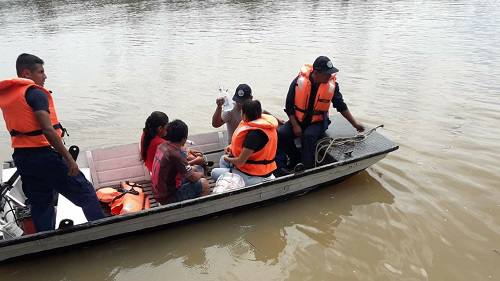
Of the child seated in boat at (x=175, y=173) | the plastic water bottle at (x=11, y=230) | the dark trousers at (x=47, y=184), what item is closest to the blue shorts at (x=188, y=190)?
the child seated in boat at (x=175, y=173)

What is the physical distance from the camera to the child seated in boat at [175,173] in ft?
14.2

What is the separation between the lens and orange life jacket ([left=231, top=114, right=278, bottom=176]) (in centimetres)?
466

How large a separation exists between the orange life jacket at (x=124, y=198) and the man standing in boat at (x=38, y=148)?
17.1 inches

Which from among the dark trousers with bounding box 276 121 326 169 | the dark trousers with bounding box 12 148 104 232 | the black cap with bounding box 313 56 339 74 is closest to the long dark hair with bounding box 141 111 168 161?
the dark trousers with bounding box 12 148 104 232

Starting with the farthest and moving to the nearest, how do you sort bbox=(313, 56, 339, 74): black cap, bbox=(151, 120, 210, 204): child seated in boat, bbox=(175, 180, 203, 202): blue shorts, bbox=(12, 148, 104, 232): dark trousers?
bbox=(313, 56, 339, 74): black cap < bbox=(175, 180, 203, 202): blue shorts < bbox=(151, 120, 210, 204): child seated in boat < bbox=(12, 148, 104, 232): dark trousers

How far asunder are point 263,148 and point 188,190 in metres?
0.98

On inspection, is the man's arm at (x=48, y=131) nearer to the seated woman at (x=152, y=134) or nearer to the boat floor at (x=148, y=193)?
the seated woman at (x=152, y=134)

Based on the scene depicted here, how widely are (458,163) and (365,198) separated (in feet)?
5.95

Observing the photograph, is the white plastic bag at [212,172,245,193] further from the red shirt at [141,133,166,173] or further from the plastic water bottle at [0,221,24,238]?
the plastic water bottle at [0,221,24,238]

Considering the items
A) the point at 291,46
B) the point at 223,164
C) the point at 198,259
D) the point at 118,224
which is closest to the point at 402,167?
the point at 223,164

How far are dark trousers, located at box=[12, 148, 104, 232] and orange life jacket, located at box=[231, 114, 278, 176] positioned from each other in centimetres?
167

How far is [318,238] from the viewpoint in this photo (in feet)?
16.3

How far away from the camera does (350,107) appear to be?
9203 millimetres

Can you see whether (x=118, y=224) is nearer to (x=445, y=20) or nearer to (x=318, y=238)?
(x=318, y=238)
